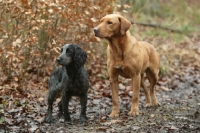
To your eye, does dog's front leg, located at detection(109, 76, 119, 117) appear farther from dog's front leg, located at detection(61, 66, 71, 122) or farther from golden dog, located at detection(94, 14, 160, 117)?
dog's front leg, located at detection(61, 66, 71, 122)

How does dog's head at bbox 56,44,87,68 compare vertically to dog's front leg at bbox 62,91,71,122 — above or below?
above

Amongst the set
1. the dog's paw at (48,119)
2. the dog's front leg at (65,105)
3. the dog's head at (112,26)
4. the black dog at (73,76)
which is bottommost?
the dog's paw at (48,119)

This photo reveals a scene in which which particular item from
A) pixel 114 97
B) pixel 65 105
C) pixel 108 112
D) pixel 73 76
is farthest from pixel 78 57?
pixel 108 112

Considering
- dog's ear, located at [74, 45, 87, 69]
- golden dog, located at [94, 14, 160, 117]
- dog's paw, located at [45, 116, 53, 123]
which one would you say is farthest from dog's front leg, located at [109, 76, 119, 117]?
dog's paw, located at [45, 116, 53, 123]

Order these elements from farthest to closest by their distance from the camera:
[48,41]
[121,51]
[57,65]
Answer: [57,65] → [48,41] → [121,51]

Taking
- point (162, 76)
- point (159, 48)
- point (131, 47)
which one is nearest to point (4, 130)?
point (131, 47)

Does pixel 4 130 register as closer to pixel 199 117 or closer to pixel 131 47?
pixel 131 47

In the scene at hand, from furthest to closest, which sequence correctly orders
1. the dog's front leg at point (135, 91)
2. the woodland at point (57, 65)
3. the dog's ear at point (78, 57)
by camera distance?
1. the dog's front leg at point (135, 91)
2. the dog's ear at point (78, 57)
3. the woodland at point (57, 65)

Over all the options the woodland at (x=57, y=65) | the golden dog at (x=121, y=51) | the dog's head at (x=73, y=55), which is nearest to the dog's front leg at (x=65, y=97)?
the woodland at (x=57, y=65)

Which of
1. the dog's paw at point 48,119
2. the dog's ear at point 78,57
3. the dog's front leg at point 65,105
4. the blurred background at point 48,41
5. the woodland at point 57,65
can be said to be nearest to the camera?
the woodland at point 57,65

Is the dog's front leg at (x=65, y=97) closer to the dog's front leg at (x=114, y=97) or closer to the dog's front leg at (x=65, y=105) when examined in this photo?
the dog's front leg at (x=65, y=105)

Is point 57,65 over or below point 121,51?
below

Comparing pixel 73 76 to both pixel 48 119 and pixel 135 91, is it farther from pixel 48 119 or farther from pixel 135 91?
pixel 135 91

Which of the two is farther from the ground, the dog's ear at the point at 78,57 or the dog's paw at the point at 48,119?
the dog's ear at the point at 78,57
